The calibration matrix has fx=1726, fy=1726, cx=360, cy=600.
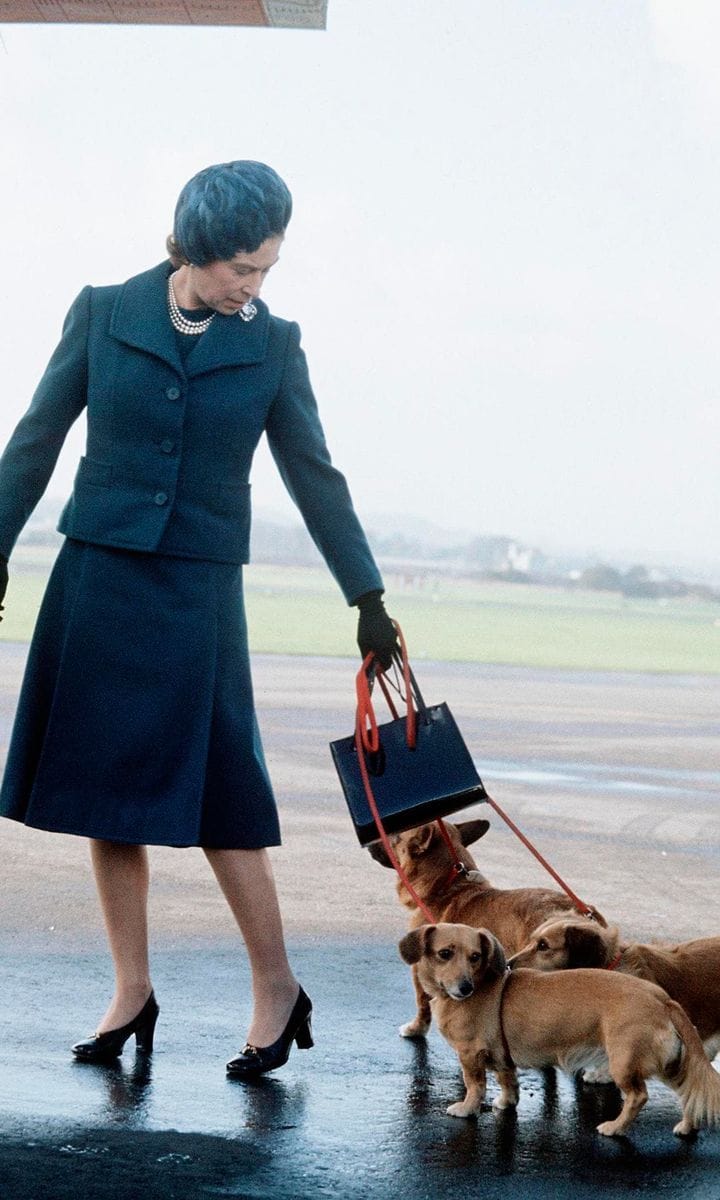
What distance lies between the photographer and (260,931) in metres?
4.74

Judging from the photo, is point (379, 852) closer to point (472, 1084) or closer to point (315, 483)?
point (472, 1084)

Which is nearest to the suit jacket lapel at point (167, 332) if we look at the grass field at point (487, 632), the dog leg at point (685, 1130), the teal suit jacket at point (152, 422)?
the teal suit jacket at point (152, 422)

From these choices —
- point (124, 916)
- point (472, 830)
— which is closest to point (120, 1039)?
point (124, 916)

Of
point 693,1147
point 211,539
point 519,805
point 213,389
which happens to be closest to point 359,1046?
point 693,1147

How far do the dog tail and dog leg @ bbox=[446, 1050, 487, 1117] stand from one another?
19.8 inches

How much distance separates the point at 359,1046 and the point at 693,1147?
1124mm

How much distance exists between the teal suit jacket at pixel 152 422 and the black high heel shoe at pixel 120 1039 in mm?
1297

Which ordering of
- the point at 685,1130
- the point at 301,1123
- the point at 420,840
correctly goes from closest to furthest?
1. the point at 301,1123
2. the point at 685,1130
3. the point at 420,840

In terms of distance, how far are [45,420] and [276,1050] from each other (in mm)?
1811

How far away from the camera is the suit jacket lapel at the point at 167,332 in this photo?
4531mm

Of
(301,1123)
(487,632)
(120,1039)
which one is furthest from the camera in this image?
(487,632)

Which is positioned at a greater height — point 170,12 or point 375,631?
point 170,12

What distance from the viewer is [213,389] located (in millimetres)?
4570

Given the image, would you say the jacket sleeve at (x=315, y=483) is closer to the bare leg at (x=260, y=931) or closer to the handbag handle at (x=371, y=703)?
the handbag handle at (x=371, y=703)
